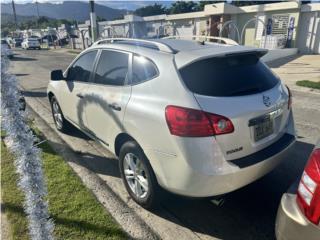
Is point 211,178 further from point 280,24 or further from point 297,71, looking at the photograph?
point 280,24

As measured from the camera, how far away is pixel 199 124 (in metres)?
2.39

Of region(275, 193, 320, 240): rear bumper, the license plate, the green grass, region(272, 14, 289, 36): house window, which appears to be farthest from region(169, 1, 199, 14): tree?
region(275, 193, 320, 240): rear bumper

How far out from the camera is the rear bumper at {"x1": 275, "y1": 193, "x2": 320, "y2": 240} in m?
1.75

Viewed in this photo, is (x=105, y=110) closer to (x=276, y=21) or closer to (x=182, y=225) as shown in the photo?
(x=182, y=225)

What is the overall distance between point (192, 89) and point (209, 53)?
471 mm

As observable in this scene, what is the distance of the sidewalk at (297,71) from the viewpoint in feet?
33.0

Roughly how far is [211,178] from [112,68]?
1856 mm

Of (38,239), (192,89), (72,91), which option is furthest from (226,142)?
(72,91)

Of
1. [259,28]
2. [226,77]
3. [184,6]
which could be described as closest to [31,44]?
[184,6]

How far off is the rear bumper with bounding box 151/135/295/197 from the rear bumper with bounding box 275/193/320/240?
50 cm

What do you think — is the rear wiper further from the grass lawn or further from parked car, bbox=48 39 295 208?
the grass lawn

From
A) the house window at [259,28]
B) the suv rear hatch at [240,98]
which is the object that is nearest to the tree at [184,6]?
the house window at [259,28]

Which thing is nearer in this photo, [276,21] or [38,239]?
[38,239]

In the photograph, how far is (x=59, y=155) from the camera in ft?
14.7
